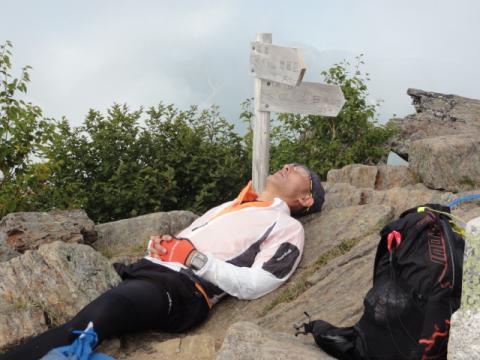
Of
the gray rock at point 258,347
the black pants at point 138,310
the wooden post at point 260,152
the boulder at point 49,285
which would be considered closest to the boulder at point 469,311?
the gray rock at point 258,347

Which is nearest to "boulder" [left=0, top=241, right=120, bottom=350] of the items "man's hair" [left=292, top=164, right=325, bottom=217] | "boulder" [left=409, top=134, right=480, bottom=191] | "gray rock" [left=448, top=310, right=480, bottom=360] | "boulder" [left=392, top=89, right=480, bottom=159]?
"man's hair" [left=292, top=164, right=325, bottom=217]

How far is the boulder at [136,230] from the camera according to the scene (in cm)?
900

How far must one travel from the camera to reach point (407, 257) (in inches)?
174

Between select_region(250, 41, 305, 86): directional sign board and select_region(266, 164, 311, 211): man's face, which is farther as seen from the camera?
select_region(250, 41, 305, 86): directional sign board

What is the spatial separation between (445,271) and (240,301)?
272 centimetres

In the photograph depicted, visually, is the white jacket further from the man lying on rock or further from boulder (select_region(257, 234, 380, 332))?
boulder (select_region(257, 234, 380, 332))

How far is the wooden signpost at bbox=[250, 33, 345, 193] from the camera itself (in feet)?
26.7

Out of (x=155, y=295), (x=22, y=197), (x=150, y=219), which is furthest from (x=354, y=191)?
(x=22, y=197)

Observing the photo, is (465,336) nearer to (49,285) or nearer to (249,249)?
(249,249)

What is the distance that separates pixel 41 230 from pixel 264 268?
12.4 feet

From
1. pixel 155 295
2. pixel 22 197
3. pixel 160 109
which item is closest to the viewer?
pixel 155 295

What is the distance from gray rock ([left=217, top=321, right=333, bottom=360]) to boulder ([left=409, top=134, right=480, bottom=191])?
6.83 m

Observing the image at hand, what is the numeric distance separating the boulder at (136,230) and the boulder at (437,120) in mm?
7480

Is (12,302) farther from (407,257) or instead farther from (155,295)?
(407,257)
